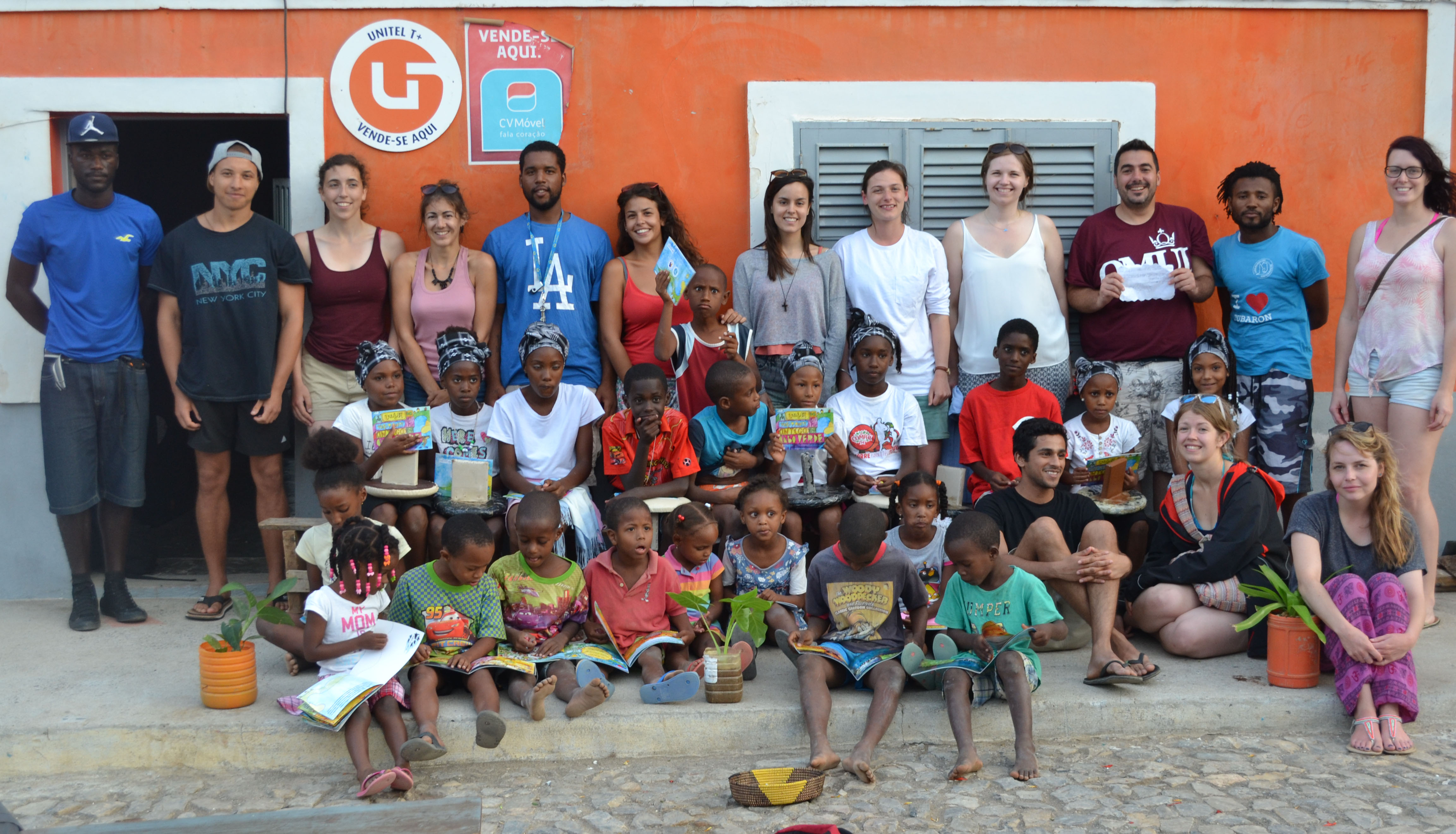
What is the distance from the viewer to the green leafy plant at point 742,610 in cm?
435

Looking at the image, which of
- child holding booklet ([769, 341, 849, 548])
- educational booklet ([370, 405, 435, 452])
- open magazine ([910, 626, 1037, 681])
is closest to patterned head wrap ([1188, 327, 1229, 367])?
child holding booklet ([769, 341, 849, 548])

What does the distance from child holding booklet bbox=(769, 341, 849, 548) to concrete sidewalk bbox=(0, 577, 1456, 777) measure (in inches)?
29.9

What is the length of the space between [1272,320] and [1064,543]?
6.61ft

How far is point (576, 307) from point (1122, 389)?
2.77 metres

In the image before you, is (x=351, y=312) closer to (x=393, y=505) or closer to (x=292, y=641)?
(x=393, y=505)

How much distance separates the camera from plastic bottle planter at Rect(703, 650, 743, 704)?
171 inches

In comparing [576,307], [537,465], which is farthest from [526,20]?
[537,465]

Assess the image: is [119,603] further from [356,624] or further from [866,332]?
[866,332]

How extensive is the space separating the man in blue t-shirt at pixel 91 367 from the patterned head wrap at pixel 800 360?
3.14m

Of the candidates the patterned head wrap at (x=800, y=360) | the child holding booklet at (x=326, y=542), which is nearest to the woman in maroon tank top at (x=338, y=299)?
the child holding booklet at (x=326, y=542)

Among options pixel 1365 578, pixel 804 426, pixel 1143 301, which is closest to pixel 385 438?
pixel 804 426

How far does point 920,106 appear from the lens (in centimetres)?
631

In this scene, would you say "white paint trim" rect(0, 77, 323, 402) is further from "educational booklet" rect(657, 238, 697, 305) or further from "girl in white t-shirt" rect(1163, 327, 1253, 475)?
"girl in white t-shirt" rect(1163, 327, 1253, 475)

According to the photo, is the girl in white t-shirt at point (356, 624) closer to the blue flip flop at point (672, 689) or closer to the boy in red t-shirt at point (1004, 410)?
the blue flip flop at point (672, 689)
